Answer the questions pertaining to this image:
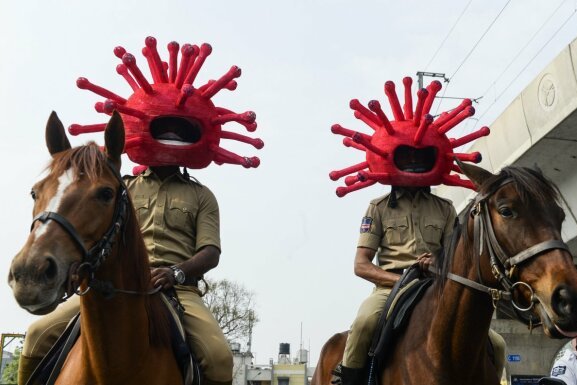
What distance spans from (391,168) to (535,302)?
2.92 metres

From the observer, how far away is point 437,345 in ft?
16.6

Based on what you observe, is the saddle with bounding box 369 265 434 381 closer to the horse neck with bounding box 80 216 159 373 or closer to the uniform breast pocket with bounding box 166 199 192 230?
the uniform breast pocket with bounding box 166 199 192 230

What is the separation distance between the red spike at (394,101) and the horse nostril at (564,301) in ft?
12.3

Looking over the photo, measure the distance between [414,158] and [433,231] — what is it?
0.90m

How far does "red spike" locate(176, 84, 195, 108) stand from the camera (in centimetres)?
626

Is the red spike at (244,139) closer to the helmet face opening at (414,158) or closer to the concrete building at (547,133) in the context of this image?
the helmet face opening at (414,158)

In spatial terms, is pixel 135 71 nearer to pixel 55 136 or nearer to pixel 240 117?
pixel 240 117

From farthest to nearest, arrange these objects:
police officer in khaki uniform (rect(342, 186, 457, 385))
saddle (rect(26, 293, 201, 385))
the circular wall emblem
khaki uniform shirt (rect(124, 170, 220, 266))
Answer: the circular wall emblem → police officer in khaki uniform (rect(342, 186, 457, 385)) → khaki uniform shirt (rect(124, 170, 220, 266)) → saddle (rect(26, 293, 201, 385))

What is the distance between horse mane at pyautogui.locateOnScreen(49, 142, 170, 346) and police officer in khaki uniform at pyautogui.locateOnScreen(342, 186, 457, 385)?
2.02 m

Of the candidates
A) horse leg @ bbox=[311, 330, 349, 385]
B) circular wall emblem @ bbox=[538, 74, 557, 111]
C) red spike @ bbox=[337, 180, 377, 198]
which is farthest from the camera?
circular wall emblem @ bbox=[538, 74, 557, 111]

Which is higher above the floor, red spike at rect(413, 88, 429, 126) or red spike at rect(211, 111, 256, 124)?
red spike at rect(413, 88, 429, 126)

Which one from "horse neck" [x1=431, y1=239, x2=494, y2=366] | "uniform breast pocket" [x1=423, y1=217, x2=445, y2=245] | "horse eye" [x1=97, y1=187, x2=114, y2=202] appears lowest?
"horse neck" [x1=431, y1=239, x2=494, y2=366]

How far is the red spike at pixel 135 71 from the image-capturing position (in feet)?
20.7

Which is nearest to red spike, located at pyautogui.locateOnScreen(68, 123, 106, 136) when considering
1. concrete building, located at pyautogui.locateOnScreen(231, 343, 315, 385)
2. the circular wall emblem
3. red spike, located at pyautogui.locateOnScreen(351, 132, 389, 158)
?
red spike, located at pyautogui.locateOnScreen(351, 132, 389, 158)
